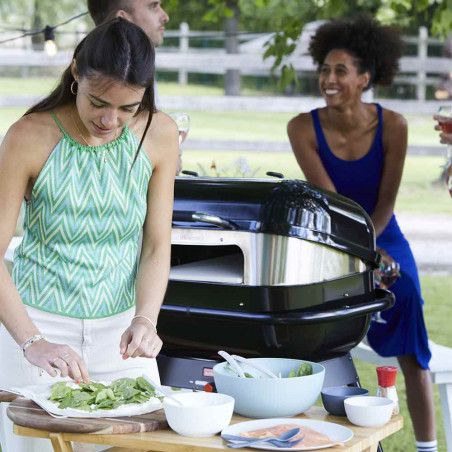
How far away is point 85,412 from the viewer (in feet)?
6.16

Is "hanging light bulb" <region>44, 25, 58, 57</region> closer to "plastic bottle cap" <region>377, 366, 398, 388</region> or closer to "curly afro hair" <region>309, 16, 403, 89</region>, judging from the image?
"curly afro hair" <region>309, 16, 403, 89</region>

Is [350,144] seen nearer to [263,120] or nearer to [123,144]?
[123,144]

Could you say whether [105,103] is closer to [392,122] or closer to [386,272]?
[386,272]

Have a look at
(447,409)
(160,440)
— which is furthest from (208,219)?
(447,409)

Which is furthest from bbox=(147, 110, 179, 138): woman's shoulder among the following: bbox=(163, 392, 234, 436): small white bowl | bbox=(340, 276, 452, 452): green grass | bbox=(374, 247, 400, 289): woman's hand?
bbox=(340, 276, 452, 452): green grass

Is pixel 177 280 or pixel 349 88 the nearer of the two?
pixel 177 280

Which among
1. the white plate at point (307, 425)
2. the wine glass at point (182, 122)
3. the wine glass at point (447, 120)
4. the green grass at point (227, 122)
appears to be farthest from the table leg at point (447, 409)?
the green grass at point (227, 122)

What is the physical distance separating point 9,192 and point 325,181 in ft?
5.92

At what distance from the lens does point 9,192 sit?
2.07 m

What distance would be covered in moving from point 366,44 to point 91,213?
2.10 meters

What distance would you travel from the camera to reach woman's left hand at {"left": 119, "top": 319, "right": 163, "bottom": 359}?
2023 millimetres

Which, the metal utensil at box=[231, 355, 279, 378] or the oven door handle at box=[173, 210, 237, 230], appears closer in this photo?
the metal utensil at box=[231, 355, 279, 378]

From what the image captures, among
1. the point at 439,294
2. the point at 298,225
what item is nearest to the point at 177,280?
the point at 298,225

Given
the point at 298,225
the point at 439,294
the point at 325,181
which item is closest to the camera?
the point at 298,225
